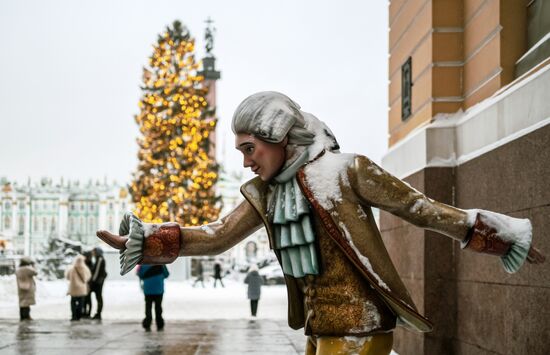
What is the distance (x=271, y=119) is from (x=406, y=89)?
5998mm

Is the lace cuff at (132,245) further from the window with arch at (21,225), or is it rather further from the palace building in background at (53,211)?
the window with arch at (21,225)

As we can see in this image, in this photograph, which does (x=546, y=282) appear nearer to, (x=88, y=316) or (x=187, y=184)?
(x=88, y=316)

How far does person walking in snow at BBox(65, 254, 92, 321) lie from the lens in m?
16.6

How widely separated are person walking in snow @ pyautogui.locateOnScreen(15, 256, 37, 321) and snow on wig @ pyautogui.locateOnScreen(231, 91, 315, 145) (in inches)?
569

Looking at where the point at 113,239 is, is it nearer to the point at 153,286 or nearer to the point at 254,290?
the point at 153,286

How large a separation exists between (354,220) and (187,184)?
128ft

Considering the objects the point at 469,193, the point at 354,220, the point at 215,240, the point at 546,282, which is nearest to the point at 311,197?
the point at 354,220

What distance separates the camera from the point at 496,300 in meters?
5.98

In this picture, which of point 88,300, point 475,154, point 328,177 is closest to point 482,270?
point 475,154

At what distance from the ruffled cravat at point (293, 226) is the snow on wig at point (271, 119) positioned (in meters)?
0.09

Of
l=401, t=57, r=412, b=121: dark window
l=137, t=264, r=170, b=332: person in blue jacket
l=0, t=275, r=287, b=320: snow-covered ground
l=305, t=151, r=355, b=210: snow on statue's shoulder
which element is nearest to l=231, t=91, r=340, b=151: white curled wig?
l=305, t=151, r=355, b=210: snow on statue's shoulder

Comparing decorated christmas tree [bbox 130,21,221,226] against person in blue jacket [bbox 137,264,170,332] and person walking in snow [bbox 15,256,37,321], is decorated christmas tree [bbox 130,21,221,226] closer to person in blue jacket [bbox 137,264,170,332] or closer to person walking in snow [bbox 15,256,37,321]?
person walking in snow [bbox 15,256,37,321]

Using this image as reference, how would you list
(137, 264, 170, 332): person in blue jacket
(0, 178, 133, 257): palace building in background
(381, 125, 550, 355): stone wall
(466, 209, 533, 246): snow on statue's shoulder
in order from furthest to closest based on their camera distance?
(0, 178, 133, 257): palace building in background, (137, 264, 170, 332): person in blue jacket, (381, 125, 550, 355): stone wall, (466, 209, 533, 246): snow on statue's shoulder

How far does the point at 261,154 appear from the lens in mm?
3154
